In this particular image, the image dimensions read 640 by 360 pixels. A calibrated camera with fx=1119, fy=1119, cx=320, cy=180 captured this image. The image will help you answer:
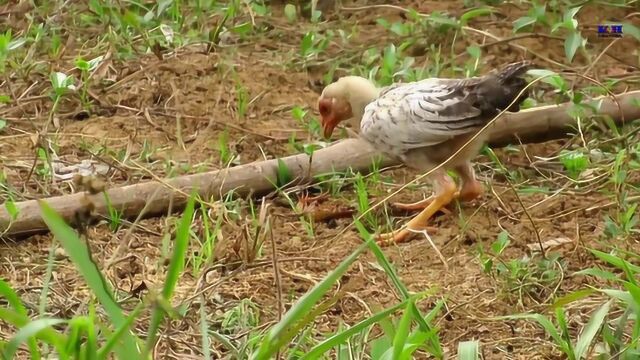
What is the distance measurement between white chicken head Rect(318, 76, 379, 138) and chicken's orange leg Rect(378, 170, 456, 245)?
487mm

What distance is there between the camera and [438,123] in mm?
4027

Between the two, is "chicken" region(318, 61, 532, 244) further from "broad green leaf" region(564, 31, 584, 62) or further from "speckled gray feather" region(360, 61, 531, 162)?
"broad green leaf" region(564, 31, 584, 62)

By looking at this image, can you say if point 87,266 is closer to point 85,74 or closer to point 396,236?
point 396,236

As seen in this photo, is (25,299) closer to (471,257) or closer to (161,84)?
(471,257)

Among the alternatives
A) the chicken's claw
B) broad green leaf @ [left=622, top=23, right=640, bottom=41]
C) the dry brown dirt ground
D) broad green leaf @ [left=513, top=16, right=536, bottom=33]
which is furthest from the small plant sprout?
broad green leaf @ [left=622, top=23, right=640, bottom=41]

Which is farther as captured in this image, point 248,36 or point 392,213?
point 248,36

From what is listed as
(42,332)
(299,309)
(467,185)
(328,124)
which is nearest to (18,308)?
(42,332)

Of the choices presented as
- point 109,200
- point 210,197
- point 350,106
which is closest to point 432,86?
point 350,106

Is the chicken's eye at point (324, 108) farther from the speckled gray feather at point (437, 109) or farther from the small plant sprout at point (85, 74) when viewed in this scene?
the small plant sprout at point (85, 74)

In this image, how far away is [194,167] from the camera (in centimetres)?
455

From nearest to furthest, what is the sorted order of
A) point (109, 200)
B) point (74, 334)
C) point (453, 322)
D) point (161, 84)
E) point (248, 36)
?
point (74, 334)
point (453, 322)
point (109, 200)
point (161, 84)
point (248, 36)

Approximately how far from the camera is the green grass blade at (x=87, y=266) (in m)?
2.37

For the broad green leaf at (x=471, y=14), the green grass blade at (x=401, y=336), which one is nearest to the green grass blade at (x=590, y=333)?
the green grass blade at (x=401, y=336)

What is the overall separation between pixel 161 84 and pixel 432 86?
5.47ft
